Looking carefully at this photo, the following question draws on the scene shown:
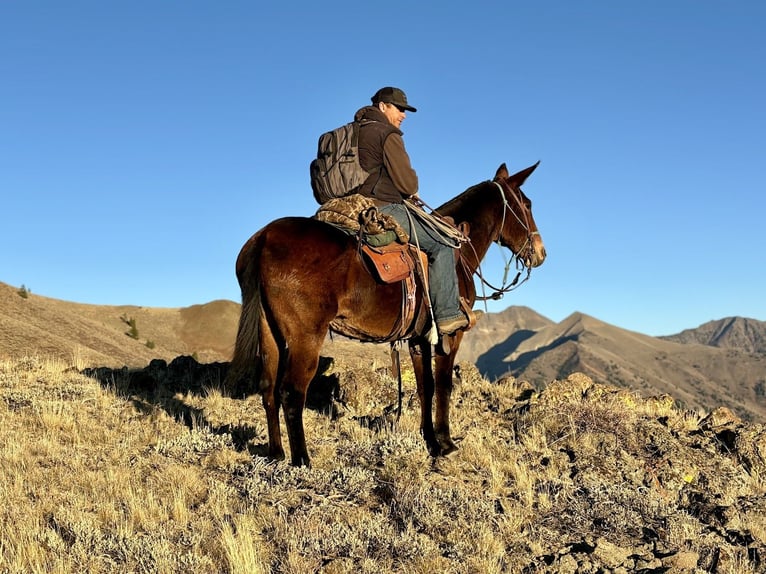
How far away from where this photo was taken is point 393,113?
7359 mm

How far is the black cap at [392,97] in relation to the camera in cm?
727

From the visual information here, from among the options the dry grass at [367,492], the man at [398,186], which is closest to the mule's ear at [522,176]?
the man at [398,186]

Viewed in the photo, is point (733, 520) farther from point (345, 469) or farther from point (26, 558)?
point (26, 558)

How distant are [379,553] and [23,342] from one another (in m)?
24.7

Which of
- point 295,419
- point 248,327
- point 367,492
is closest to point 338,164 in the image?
point 248,327

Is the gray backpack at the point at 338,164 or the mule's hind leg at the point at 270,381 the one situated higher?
the gray backpack at the point at 338,164

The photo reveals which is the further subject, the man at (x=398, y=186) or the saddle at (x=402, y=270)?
the man at (x=398, y=186)

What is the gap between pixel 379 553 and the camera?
4668mm

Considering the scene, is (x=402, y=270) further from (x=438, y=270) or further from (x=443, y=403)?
(x=443, y=403)

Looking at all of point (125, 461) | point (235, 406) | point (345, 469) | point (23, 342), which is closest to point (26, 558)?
point (125, 461)

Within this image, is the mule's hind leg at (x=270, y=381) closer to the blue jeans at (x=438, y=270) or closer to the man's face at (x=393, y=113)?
the blue jeans at (x=438, y=270)

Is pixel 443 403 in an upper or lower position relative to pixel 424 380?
lower

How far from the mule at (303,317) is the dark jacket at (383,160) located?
83 cm

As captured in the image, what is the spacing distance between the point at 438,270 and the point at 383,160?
4.61 feet
